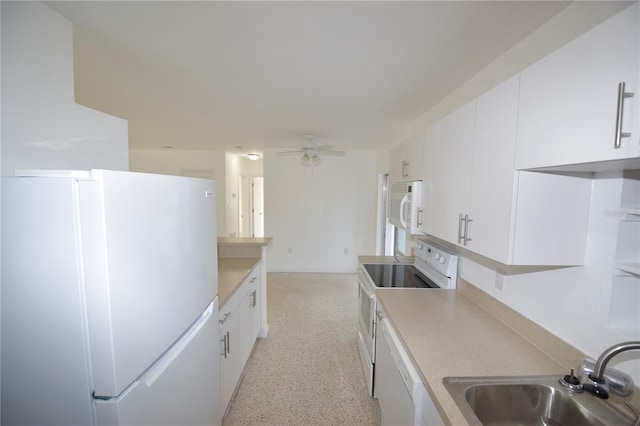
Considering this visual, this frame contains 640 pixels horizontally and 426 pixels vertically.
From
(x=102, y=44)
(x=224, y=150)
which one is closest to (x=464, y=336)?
(x=102, y=44)

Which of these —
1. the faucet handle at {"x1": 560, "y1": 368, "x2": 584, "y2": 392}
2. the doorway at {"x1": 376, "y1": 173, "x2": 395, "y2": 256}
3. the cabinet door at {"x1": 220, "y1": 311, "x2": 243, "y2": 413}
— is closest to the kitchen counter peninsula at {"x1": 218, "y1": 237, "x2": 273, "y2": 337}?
the cabinet door at {"x1": 220, "y1": 311, "x2": 243, "y2": 413}

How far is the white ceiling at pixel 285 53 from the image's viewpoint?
124 cm

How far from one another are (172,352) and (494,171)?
5.23 ft

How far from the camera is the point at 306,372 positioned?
7.94 feet


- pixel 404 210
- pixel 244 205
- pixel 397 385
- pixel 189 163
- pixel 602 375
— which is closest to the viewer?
pixel 602 375

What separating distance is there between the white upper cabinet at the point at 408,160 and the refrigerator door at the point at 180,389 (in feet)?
5.68

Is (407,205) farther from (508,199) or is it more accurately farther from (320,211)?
(320,211)

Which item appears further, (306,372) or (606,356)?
(306,372)

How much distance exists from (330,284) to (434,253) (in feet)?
9.49

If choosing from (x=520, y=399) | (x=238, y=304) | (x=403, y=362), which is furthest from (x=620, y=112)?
(x=238, y=304)

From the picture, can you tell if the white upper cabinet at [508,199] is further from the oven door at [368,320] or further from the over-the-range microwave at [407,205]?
the oven door at [368,320]

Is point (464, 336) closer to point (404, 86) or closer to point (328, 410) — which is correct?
point (328, 410)

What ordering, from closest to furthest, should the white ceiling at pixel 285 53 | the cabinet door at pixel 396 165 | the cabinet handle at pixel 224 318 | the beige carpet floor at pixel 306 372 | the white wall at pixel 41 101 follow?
the white wall at pixel 41 101, the white ceiling at pixel 285 53, the cabinet handle at pixel 224 318, the beige carpet floor at pixel 306 372, the cabinet door at pixel 396 165

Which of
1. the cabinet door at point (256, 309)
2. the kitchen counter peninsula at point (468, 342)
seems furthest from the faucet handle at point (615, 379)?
the cabinet door at point (256, 309)
